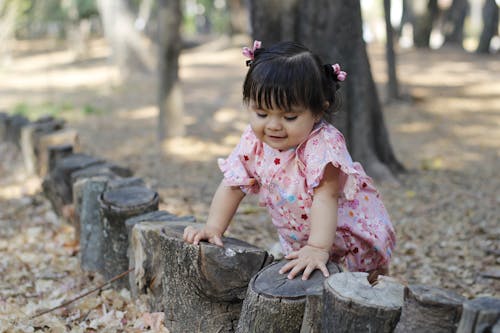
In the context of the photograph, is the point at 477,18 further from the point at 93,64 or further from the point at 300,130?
the point at 300,130

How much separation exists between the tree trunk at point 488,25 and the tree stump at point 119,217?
13630 mm

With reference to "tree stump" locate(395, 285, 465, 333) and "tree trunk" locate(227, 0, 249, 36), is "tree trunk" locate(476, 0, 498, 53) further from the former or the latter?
"tree stump" locate(395, 285, 465, 333)

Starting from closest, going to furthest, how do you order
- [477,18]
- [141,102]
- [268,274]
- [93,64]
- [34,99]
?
[268,274] < [141,102] < [34,99] < [93,64] < [477,18]

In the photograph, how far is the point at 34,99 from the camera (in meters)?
11.9

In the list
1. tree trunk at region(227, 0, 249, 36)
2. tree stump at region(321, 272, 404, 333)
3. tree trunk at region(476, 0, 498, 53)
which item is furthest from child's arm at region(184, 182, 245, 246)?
tree trunk at region(227, 0, 249, 36)

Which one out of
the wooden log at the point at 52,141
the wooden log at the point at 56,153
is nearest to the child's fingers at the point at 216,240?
the wooden log at the point at 56,153

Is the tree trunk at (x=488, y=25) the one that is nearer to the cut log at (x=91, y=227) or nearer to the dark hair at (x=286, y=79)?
the cut log at (x=91, y=227)

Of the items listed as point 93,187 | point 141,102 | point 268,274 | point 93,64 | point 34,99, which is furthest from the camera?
point 93,64

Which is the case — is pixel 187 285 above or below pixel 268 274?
below

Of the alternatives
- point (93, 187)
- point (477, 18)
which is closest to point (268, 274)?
point (93, 187)

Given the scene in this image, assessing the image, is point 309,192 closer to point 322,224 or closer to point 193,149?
point 322,224

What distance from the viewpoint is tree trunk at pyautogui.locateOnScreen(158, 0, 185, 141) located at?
7156 mm

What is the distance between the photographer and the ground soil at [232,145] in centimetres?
389

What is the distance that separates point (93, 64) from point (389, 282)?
18.0 m
